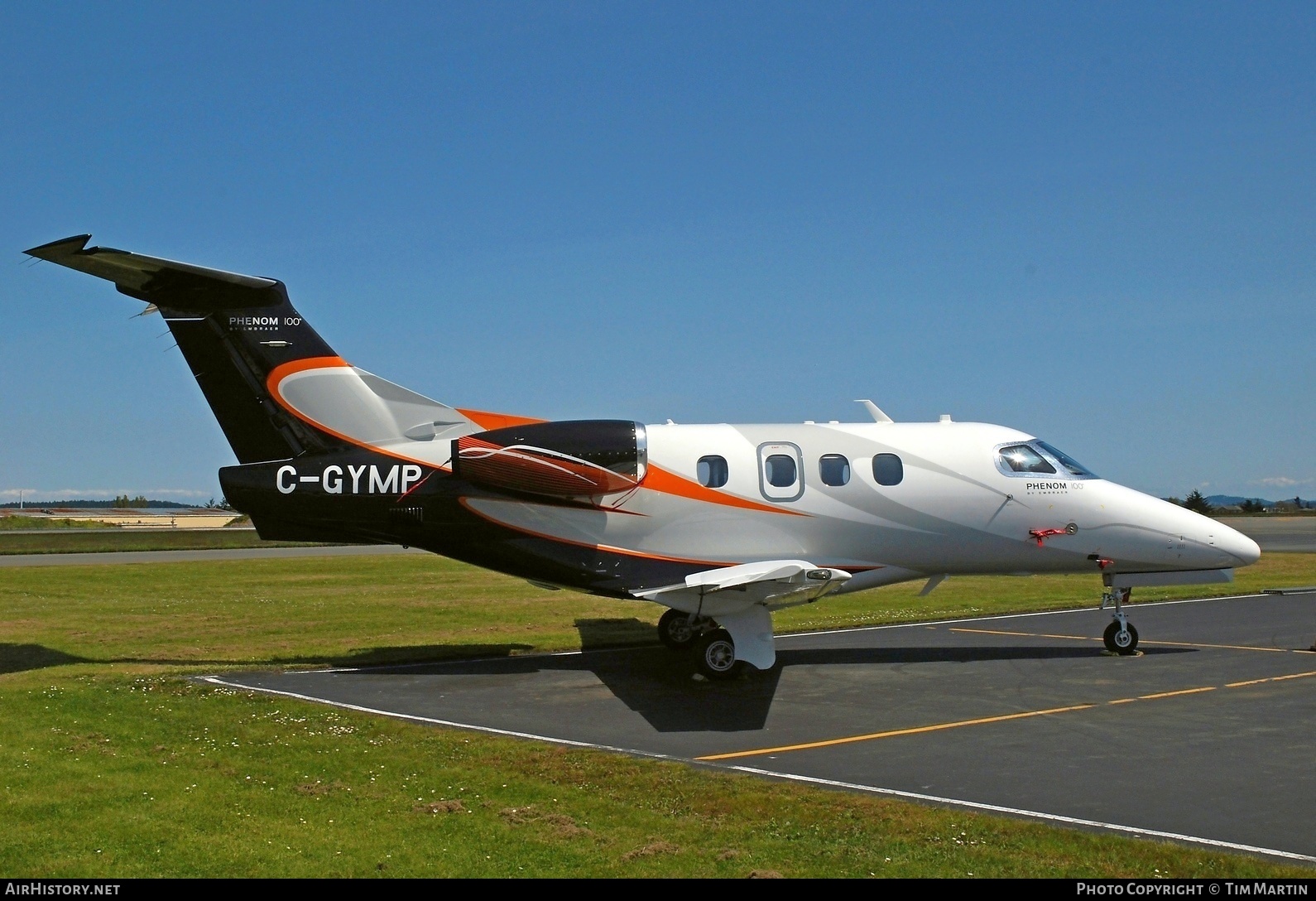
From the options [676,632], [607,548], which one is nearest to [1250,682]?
[676,632]

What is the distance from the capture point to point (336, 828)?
A: 820 centimetres

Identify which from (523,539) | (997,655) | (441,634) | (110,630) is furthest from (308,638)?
(997,655)

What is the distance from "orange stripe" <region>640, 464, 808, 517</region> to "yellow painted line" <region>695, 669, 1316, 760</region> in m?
4.78

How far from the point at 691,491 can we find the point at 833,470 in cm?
227

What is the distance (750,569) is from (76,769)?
26.7 feet

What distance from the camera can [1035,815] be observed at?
8609 millimetres

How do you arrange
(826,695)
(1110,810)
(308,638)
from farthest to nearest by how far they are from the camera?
(308,638)
(826,695)
(1110,810)

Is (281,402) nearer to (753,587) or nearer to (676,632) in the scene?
(676,632)

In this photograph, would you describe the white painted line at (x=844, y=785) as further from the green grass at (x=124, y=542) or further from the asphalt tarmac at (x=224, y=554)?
the green grass at (x=124, y=542)

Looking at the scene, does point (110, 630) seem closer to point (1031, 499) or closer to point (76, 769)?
point (76, 769)

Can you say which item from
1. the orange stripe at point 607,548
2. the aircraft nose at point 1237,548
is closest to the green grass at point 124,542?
the orange stripe at point 607,548

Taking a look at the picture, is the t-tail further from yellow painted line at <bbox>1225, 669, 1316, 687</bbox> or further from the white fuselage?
yellow painted line at <bbox>1225, 669, 1316, 687</bbox>

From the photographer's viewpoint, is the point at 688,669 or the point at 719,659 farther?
the point at 688,669

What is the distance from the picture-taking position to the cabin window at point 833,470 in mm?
16422
